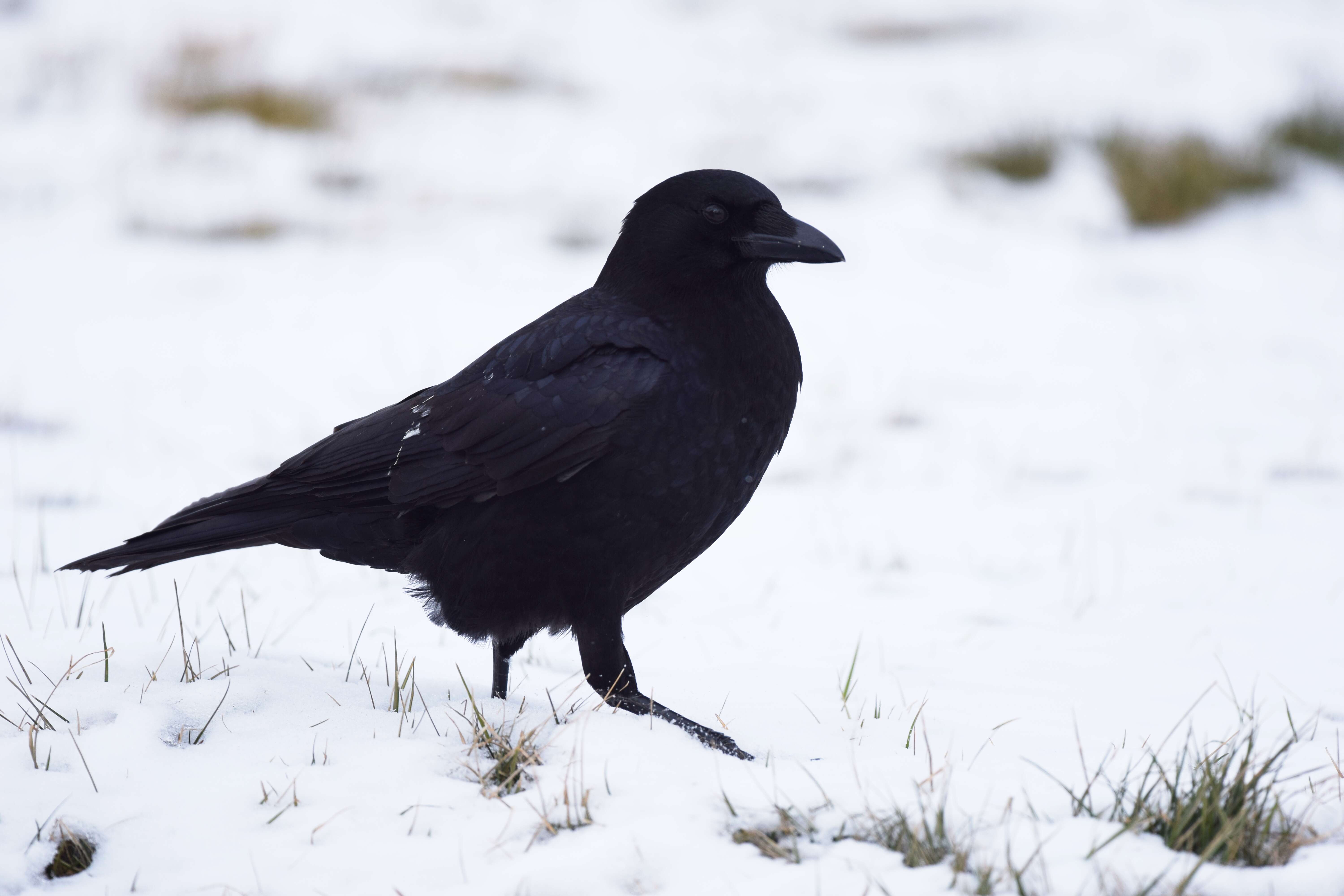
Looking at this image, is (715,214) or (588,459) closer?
(588,459)

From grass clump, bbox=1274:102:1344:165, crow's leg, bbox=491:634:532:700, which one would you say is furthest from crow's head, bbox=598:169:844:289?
grass clump, bbox=1274:102:1344:165

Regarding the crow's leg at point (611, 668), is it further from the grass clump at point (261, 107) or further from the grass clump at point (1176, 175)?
the grass clump at point (261, 107)

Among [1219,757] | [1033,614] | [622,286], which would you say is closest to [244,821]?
[622,286]

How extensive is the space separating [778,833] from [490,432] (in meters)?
1.34

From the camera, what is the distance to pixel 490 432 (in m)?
3.06

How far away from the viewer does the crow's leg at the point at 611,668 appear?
117 inches

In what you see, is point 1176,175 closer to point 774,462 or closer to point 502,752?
point 774,462

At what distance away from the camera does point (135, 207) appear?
10.1m

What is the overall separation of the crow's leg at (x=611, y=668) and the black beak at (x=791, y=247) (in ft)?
3.55

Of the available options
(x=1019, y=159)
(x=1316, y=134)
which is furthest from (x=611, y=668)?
(x=1316, y=134)

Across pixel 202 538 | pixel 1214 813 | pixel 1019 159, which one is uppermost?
pixel 1019 159

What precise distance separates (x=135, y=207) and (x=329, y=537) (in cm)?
818

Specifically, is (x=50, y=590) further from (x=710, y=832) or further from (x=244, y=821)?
(x=710, y=832)

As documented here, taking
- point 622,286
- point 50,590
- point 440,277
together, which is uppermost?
point 440,277
